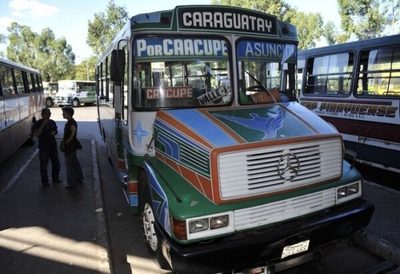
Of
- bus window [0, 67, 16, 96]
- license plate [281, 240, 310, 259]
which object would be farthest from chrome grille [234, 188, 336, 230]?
bus window [0, 67, 16, 96]

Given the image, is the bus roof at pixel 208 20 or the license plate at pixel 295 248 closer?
the license plate at pixel 295 248

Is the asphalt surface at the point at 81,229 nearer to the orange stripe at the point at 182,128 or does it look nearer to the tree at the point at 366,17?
the orange stripe at the point at 182,128

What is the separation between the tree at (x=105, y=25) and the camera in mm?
39688

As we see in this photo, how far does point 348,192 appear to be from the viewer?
4.14m

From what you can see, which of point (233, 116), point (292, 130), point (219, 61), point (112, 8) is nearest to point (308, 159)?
point (292, 130)

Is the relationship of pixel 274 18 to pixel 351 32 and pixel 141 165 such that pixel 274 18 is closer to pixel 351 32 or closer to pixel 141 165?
pixel 141 165

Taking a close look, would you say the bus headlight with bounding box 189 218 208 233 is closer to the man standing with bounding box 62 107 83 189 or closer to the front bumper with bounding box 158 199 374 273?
the front bumper with bounding box 158 199 374 273

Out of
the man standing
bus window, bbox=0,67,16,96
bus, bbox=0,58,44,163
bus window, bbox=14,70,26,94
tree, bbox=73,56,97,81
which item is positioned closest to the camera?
the man standing

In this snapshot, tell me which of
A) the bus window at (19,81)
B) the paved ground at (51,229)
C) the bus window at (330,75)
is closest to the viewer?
the paved ground at (51,229)

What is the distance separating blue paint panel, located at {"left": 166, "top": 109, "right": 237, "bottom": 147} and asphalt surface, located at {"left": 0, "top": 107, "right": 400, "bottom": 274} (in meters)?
1.77

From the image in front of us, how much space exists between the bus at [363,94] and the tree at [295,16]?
1931 centimetres

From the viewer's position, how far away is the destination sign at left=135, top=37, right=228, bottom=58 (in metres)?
4.54

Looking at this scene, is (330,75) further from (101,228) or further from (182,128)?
(101,228)

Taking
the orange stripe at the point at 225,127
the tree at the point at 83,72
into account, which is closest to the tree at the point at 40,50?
the tree at the point at 83,72
